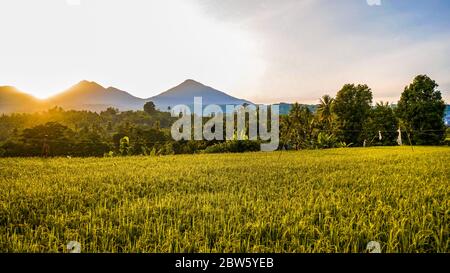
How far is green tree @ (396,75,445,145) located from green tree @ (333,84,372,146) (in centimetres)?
283

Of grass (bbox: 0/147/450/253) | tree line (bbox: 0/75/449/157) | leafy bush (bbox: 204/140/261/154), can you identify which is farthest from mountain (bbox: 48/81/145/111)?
leafy bush (bbox: 204/140/261/154)

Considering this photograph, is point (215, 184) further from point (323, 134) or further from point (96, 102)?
point (323, 134)

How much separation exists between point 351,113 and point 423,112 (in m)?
4.79

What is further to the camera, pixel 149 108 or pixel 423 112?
pixel 149 108

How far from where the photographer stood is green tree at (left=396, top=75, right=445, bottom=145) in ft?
57.8

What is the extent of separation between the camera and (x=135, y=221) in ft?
11.3

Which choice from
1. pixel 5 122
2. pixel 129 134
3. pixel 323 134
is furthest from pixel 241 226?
pixel 129 134

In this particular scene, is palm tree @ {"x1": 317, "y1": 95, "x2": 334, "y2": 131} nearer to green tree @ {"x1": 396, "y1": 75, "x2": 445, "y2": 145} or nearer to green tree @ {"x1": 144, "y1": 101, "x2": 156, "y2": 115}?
green tree @ {"x1": 396, "y1": 75, "x2": 445, "y2": 145}

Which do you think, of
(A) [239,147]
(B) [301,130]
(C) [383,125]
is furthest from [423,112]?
(B) [301,130]

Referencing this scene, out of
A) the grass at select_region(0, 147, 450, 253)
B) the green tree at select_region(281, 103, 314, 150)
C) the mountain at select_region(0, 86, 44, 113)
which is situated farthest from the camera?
the green tree at select_region(281, 103, 314, 150)

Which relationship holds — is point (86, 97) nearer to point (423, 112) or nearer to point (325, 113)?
point (423, 112)

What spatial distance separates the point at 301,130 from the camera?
97.6ft

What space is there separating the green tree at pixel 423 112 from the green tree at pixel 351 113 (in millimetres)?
2831
